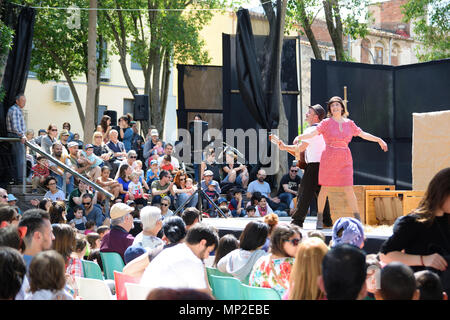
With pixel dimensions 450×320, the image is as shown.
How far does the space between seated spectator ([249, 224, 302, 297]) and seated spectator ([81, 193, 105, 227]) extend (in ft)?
21.6

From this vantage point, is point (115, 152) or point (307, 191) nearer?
point (307, 191)

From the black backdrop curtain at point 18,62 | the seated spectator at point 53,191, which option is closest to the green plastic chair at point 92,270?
the seated spectator at point 53,191

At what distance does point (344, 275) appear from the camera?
112 inches

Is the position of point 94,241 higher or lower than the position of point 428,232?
lower

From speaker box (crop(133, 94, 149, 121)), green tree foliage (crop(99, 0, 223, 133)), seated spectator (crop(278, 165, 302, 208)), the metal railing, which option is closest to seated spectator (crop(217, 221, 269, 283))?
the metal railing

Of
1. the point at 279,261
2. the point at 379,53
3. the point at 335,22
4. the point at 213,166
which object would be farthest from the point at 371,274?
the point at 379,53

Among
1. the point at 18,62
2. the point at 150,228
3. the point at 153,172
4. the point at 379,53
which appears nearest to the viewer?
the point at 150,228

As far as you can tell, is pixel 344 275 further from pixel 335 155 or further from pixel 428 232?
pixel 335 155

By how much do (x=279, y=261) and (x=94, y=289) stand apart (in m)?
1.28

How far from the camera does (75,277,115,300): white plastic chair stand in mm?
4359

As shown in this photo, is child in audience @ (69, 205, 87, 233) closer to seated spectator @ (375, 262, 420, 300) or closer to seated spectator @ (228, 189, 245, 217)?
seated spectator @ (228, 189, 245, 217)

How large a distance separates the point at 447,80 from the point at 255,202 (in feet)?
13.6
